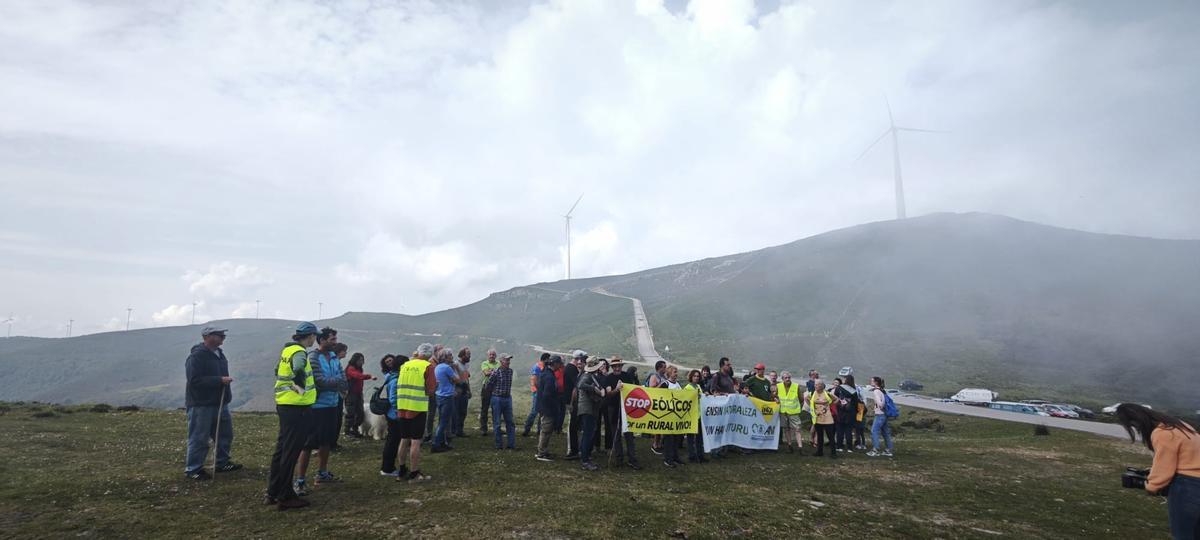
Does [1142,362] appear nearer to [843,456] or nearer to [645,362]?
[645,362]

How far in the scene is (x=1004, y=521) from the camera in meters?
8.52

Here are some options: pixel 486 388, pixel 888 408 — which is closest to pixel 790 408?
pixel 888 408

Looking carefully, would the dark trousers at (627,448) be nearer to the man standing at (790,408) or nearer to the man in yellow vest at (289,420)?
the man standing at (790,408)

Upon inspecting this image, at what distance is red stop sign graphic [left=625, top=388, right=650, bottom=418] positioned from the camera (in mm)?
12326

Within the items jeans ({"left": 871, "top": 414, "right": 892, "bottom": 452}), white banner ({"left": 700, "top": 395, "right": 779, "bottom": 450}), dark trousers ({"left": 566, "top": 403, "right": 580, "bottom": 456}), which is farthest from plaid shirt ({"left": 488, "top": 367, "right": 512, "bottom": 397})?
jeans ({"left": 871, "top": 414, "right": 892, "bottom": 452})

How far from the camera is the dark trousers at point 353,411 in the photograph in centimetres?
1416

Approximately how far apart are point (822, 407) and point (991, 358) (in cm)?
7823

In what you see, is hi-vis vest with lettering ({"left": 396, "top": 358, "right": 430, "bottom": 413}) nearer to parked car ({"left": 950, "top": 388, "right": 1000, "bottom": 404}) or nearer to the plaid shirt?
the plaid shirt

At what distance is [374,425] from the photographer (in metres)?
14.5

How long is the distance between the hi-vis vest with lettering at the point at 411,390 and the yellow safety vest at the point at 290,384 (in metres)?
1.43

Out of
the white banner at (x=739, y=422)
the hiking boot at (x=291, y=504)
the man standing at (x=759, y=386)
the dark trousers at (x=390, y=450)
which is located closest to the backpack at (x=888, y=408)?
the white banner at (x=739, y=422)

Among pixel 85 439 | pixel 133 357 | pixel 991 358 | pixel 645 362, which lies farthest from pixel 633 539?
pixel 133 357

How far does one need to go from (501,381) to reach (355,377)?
3.79m

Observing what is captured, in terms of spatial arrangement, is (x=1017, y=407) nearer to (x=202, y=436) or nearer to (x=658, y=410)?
(x=658, y=410)
